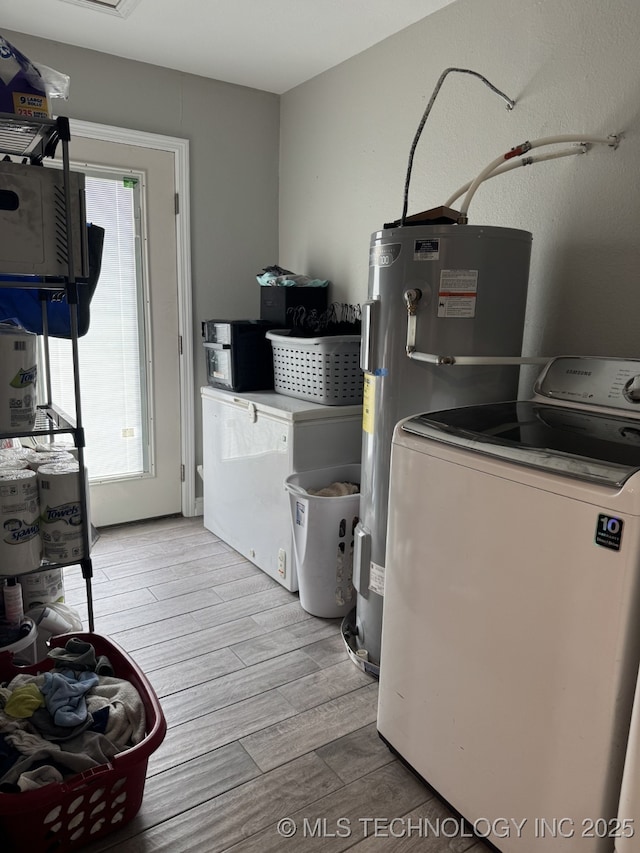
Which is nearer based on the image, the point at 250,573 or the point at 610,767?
the point at 610,767

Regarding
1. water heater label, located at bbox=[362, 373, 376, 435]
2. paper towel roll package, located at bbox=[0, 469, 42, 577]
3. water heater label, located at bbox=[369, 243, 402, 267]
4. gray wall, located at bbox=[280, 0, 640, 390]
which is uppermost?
gray wall, located at bbox=[280, 0, 640, 390]

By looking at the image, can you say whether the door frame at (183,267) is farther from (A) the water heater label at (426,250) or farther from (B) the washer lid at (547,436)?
(B) the washer lid at (547,436)

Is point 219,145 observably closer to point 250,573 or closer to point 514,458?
point 250,573

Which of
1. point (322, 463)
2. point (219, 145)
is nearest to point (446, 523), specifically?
point (322, 463)

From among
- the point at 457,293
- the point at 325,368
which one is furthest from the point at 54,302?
the point at 457,293

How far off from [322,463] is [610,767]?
1583 millimetres

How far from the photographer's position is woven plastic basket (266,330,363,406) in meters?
2.40

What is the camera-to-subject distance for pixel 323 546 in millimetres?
2230

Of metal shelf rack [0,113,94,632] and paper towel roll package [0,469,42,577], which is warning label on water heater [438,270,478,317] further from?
paper towel roll package [0,469,42,577]

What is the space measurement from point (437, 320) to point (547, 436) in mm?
526

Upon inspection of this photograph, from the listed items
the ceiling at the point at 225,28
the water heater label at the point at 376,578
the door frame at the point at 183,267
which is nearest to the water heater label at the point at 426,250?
the water heater label at the point at 376,578

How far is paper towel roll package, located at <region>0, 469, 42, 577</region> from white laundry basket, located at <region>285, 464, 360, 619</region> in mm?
932

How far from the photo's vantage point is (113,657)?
1.67 m

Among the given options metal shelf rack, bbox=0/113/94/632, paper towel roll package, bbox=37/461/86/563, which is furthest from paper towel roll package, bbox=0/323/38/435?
paper towel roll package, bbox=37/461/86/563
